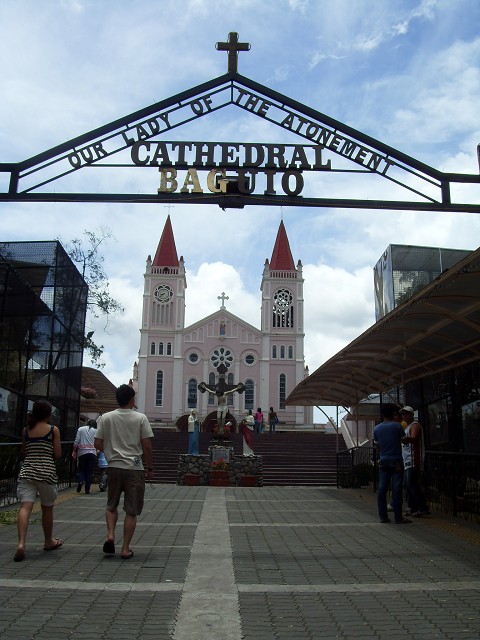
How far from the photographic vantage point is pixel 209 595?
466cm

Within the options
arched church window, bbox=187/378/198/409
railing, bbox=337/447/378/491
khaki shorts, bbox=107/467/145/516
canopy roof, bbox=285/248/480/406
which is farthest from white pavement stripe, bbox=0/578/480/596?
arched church window, bbox=187/378/198/409

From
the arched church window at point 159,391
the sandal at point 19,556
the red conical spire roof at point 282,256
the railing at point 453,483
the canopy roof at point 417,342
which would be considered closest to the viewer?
the sandal at point 19,556

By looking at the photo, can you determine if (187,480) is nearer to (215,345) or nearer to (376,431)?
(376,431)

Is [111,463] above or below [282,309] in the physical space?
below

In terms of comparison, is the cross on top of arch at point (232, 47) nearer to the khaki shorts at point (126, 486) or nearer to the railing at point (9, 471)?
the khaki shorts at point (126, 486)

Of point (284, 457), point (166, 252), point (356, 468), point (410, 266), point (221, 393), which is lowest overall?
point (356, 468)

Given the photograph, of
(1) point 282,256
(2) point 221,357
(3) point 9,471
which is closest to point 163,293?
(2) point 221,357

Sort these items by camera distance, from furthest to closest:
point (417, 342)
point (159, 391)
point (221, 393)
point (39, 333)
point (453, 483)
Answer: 1. point (159, 391)
2. point (221, 393)
3. point (39, 333)
4. point (417, 342)
5. point (453, 483)

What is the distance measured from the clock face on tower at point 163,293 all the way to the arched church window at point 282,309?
9859 mm

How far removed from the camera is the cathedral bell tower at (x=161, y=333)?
192 ft

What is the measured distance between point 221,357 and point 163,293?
27.6 feet

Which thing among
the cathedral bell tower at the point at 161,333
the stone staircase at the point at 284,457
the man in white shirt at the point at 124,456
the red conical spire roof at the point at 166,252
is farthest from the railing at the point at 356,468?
the red conical spire roof at the point at 166,252

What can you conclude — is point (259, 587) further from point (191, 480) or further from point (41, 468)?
point (191, 480)

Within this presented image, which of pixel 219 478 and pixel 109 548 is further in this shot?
pixel 219 478
